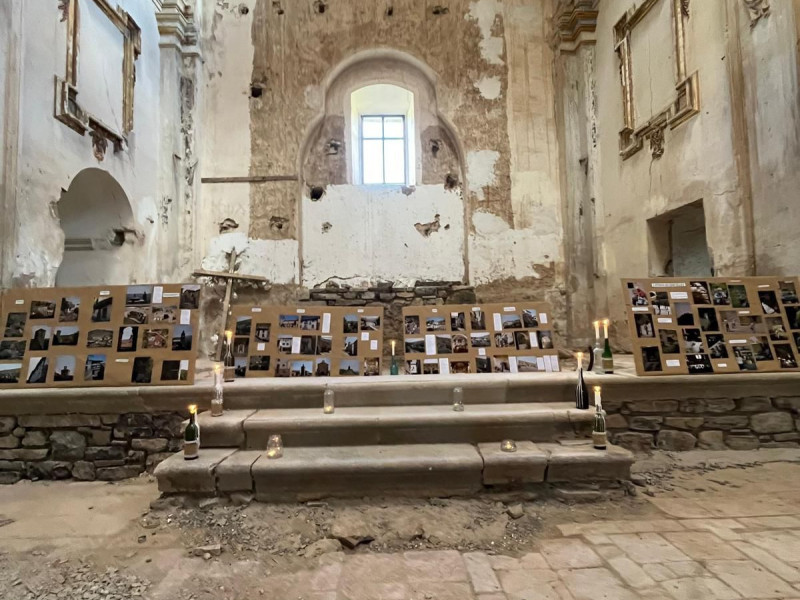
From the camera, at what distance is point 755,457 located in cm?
335

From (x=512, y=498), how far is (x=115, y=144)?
19.3ft

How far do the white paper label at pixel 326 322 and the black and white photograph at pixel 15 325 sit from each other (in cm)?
256

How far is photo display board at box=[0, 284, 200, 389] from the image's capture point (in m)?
3.50

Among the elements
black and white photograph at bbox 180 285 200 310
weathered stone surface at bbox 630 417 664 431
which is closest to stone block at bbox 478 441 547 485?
weathered stone surface at bbox 630 417 664 431

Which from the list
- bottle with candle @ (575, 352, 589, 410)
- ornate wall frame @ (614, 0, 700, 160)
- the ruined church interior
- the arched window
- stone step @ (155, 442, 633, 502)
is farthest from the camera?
the arched window

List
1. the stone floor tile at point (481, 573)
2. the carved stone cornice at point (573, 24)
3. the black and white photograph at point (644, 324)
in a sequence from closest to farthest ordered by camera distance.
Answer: the stone floor tile at point (481, 573)
the black and white photograph at point (644, 324)
the carved stone cornice at point (573, 24)

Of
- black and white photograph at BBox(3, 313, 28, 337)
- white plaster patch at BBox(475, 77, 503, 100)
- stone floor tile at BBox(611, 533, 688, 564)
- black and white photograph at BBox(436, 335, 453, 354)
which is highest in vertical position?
white plaster patch at BBox(475, 77, 503, 100)

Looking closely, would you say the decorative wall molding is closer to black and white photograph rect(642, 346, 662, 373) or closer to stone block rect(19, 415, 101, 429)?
black and white photograph rect(642, 346, 662, 373)

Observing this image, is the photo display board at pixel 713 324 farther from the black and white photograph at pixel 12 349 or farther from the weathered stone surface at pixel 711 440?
the black and white photograph at pixel 12 349

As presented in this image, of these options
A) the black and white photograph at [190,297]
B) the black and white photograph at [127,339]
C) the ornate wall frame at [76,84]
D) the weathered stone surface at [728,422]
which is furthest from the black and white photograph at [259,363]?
the weathered stone surface at [728,422]

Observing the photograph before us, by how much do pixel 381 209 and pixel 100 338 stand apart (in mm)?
4395

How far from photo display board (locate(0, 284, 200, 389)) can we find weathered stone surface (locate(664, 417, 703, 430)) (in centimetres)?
→ 411

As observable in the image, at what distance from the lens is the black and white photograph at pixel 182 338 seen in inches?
142

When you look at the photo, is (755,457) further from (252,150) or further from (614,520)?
(252,150)
